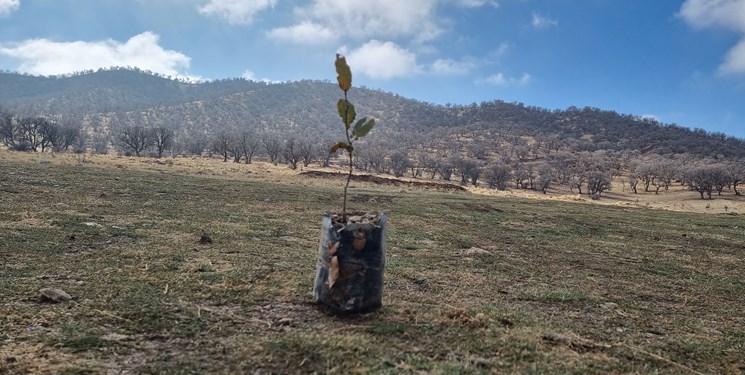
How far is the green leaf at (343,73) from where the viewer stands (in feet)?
15.2

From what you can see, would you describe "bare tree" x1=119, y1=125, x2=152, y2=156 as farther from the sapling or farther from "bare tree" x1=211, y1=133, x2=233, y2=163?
the sapling

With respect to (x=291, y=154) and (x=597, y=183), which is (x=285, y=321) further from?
(x=597, y=183)

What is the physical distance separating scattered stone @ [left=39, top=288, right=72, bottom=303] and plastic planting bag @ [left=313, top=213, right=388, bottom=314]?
8.88 ft

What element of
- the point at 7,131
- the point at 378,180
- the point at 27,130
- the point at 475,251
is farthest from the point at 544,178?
the point at 7,131

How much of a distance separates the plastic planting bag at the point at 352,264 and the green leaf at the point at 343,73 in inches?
55.9

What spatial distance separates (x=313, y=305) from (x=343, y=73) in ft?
8.29

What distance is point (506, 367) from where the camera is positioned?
364cm

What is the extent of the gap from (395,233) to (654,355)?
26.8 ft

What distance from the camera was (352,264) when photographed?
439cm

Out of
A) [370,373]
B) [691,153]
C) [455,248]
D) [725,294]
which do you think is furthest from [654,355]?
[691,153]

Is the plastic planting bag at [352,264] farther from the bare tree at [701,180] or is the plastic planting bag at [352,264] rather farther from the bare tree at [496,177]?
the bare tree at [701,180]

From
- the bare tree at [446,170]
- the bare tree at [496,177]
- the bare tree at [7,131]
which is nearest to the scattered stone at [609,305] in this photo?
the bare tree at [496,177]

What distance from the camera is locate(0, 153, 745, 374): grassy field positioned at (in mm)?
3646

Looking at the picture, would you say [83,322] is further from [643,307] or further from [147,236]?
[643,307]
